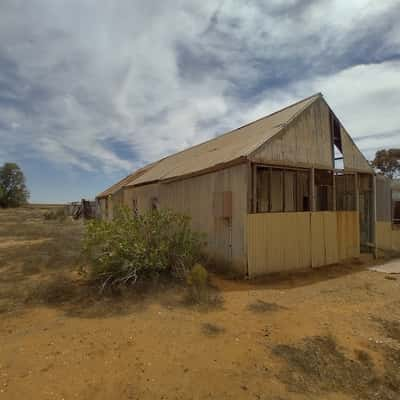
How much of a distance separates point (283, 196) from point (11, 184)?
6053 cm

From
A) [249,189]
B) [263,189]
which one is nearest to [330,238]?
[263,189]

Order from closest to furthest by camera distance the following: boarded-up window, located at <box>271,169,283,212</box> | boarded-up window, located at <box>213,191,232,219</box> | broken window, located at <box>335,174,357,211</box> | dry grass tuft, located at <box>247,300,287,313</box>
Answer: dry grass tuft, located at <box>247,300,287,313</box> → boarded-up window, located at <box>213,191,232,219</box> → boarded-up window, located at <box>271,169,283,212</box> → broken window, located at <box>335,174,357,211</box>

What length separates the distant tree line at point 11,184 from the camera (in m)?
53.0

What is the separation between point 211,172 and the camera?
326 inches

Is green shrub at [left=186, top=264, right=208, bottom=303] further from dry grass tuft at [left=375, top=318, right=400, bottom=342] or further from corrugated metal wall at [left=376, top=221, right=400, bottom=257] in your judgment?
corrugated metal wall at [left=376, top=221, right=400, bottom=257]

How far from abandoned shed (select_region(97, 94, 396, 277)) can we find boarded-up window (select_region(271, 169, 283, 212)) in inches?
1.3

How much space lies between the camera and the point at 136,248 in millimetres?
5805

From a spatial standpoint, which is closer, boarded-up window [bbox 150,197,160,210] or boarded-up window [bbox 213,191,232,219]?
boarded-up window [bbox 213,191,232,219]

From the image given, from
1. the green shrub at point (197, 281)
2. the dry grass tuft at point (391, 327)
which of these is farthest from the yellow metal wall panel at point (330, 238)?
the green shrub at point (197, 281)

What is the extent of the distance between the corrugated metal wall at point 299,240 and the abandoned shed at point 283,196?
3 centimetres

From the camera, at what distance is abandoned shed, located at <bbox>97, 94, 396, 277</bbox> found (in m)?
7.11

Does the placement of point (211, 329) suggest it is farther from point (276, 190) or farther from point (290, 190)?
point (290, 190)

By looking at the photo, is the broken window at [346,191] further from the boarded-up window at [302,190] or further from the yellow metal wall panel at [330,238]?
the yellow metal wall panel at [330,238]

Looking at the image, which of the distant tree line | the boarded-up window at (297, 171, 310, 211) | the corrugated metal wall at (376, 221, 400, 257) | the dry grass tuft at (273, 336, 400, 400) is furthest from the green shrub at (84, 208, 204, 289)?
the distant tree line
